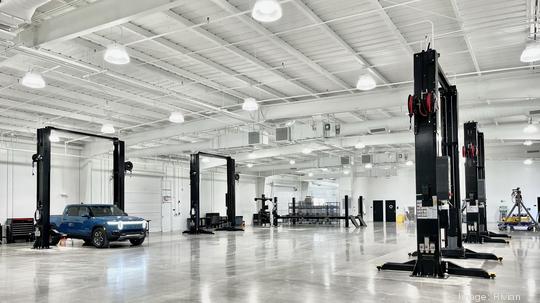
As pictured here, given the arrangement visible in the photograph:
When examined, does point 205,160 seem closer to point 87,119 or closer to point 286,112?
point 87,119

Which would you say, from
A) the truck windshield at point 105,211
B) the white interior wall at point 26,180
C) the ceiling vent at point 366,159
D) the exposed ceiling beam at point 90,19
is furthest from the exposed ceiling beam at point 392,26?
the white interior wall at point 26,180

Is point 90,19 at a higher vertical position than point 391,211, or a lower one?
higher

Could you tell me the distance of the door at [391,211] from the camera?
35.3m

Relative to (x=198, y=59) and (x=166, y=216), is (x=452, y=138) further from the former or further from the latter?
(x=166, y=216)

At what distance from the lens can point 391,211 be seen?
116 ft

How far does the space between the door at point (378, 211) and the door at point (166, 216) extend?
631 inches

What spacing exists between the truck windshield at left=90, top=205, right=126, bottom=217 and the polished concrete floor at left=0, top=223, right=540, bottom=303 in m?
3.32

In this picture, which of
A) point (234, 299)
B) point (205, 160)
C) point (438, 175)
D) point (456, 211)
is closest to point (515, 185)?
point (205, 160)

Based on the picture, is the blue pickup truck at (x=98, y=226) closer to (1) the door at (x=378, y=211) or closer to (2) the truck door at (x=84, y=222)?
(2) the truck door at (x=84, y=222)

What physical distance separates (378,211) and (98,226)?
25.2m

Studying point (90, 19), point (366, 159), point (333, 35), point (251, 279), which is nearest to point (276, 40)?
point (333, 35)

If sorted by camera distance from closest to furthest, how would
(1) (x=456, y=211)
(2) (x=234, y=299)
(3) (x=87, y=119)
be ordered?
(2) (x=234, y=299), (1) (x=456, y=211), (3) (x=87, y=119)

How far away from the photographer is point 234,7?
884 centimetres

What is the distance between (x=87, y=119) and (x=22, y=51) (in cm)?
897
